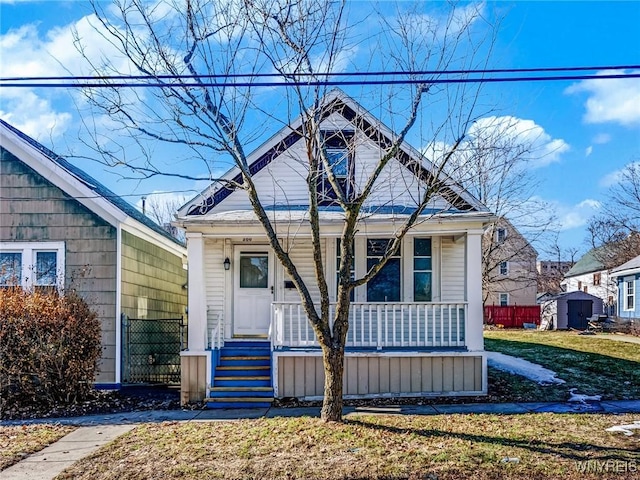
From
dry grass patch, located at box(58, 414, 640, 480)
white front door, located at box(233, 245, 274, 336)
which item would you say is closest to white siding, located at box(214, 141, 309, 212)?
white front door, located at box(233, 245, 274, 336)

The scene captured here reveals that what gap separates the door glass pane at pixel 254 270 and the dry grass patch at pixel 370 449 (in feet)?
13.9

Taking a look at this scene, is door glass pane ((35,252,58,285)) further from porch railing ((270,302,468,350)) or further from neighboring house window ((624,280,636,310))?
neighboring house window ((624,280,636,310))

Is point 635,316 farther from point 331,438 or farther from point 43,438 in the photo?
point 43,438

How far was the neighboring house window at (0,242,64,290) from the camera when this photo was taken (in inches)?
434

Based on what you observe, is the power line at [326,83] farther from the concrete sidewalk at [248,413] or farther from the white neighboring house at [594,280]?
the white neighboring house at [594,280]

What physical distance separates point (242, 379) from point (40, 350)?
347 cm

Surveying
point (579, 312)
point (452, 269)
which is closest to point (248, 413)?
point (452, 269)

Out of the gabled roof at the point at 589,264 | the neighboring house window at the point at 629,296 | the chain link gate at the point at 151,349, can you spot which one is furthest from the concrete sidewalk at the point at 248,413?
the gabled roof at the point at 589,264

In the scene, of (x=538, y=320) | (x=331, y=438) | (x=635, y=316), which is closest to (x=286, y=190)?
(x=331, y=438)

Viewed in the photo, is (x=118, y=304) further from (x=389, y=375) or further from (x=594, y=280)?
(x=594, y=280)

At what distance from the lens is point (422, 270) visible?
37.6ft

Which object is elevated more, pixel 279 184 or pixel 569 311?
pixel 279 184

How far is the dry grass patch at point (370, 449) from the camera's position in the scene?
18.2 ft

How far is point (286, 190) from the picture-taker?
11.4m
